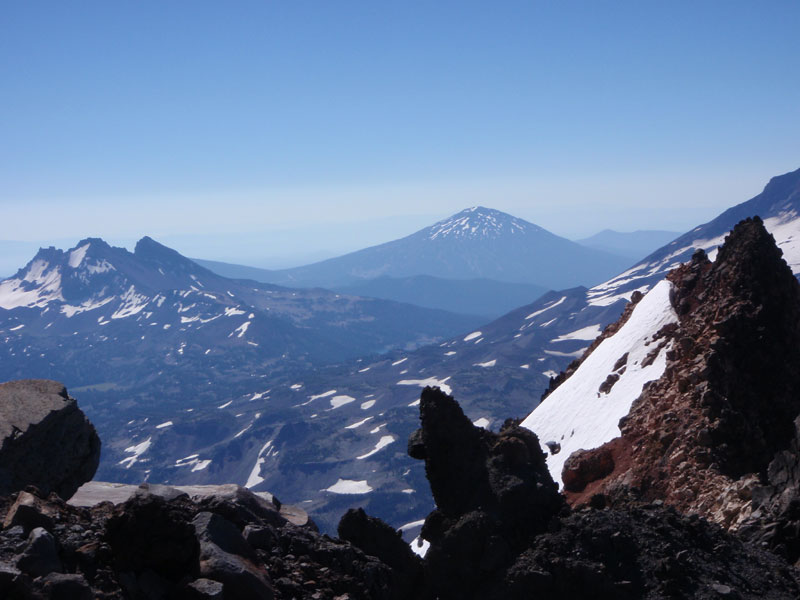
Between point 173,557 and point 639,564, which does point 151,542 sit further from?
point 639,564

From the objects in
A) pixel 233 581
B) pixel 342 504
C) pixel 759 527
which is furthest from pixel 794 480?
pixel 342 504

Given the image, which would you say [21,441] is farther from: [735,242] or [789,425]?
[735,242]

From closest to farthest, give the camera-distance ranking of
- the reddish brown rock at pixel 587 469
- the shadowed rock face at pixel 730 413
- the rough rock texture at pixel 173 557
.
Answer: the rough rock texture at pixel 173 557 → the shadowed rock face at pixel 730 413 → the reddish brown rock at pixel 587 469

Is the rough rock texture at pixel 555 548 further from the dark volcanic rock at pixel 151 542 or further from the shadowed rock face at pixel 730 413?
the dark volcanic rock at pixel 151 542

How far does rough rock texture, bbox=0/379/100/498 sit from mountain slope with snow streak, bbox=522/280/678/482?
2299 centimetres

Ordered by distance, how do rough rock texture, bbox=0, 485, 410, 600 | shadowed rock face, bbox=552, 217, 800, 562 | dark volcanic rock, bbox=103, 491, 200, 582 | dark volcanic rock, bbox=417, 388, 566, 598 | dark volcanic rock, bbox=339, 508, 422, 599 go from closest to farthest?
rough rock texture, bbox=0, 485, 410, 600 → dark volcanic rock, bbox=103, 491, 200, 582 → dark volcanic rock, bbox=417, 388, 566, 598 → dark volcanic rock, bbox=339, 508, 422, 599 → shadowed rock face, bbox=552, 217, 800, 562

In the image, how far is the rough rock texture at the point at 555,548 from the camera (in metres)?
15.1

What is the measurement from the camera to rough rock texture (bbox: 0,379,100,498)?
16250 mm

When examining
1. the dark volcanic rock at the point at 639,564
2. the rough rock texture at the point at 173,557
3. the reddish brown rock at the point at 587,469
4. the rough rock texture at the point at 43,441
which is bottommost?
the reddish brown rock at the point at 587,469

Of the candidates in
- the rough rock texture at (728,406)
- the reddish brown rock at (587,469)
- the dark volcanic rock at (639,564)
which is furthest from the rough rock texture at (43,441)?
the reddish brown rock at (587,469)

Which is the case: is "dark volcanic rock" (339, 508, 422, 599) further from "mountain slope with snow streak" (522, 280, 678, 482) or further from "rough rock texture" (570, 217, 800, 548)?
"mountain slope with snow streak" (522, 280, 678, 482)

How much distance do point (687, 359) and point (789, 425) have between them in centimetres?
558

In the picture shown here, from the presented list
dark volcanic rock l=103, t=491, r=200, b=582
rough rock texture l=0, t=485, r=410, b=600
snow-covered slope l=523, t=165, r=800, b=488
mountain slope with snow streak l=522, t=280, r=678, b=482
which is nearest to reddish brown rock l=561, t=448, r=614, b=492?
mountain slope with snow streak l=522, t=280, r=678, b=482

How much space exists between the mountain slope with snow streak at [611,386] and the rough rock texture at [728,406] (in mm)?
3113
